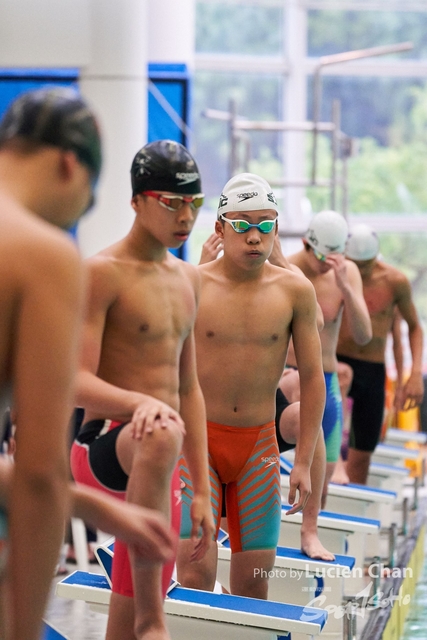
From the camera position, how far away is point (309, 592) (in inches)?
199

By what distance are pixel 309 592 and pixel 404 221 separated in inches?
476

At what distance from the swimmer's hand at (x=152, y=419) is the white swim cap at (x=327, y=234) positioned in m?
3.38

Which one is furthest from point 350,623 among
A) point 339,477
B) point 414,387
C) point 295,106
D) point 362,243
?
point 295,106

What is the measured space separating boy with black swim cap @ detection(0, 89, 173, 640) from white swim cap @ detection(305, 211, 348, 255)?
4090 mm

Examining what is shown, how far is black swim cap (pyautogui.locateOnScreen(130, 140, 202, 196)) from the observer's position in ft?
9.79

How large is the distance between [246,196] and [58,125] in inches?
88.0

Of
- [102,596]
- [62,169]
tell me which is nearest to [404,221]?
[102,596]

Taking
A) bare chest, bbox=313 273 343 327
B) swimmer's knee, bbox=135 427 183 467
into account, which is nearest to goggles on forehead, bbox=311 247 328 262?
bare chest, bbox=313 273 343 327

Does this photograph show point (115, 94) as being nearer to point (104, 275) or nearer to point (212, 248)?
point (212, 248)

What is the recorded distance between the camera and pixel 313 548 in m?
5.15

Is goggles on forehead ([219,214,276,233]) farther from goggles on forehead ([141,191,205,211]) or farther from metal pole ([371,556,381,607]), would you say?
metal pole ([371,556,381,607])

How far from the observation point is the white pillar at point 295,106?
16422 mm

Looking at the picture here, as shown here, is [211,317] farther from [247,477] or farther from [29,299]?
[29,299]

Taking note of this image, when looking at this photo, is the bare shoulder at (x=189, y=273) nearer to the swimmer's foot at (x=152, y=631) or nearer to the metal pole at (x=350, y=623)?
the swimmer's foot at (x=152, y=631)
